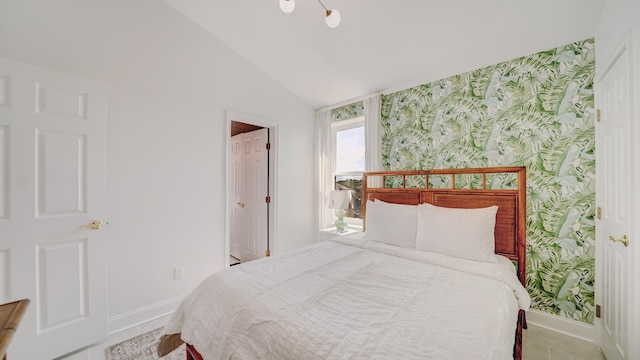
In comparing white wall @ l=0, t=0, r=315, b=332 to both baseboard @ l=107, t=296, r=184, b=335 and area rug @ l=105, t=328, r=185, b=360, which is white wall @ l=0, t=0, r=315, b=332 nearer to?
baseboard @ l=107, t=296, r=184, b=335

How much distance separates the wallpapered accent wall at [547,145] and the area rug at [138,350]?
294 centimetres

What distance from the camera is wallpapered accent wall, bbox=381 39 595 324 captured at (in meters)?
1.97

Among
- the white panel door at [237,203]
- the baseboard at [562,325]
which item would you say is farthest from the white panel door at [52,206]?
the baseboard at [562,325]

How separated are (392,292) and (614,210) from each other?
1557 mm

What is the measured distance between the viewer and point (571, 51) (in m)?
2.02

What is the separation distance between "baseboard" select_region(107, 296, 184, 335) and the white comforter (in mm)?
973

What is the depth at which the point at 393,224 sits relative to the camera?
7.70 feet

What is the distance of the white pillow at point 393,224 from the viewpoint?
2.26 meters

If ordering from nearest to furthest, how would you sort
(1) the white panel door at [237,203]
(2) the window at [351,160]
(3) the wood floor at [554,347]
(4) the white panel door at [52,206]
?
1. (4) the white panel door at [52,206]
2. (3) the wood floor at [554,347]
3. (2) the window at [351,160]
4. (1) the white panel door at [237,203]

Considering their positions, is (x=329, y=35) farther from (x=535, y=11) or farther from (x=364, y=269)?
(x=364, y=269)

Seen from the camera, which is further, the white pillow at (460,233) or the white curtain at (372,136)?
the white curtain at (372,136)

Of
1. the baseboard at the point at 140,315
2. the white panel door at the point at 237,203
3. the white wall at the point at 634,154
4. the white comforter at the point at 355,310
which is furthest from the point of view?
the white panel door at the point at 237,203

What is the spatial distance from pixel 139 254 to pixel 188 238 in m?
0.43

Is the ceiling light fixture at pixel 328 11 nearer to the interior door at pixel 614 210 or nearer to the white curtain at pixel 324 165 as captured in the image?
the interior door at pixel 614 210
